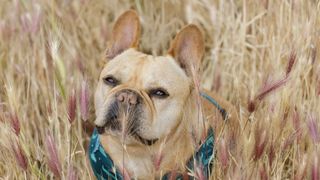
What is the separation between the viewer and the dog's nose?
283 centimetres

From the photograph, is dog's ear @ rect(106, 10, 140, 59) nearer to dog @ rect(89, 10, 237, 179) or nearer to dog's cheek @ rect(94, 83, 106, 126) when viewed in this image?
dog @ rect(89, 10, 237, 179)

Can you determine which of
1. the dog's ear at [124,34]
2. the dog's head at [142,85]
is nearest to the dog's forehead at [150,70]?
the dog's head at [142,85]

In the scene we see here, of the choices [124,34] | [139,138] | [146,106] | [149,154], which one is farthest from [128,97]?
[124,34]

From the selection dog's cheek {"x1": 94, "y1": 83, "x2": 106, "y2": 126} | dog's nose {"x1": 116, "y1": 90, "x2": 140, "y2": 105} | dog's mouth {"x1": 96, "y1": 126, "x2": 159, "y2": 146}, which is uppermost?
dog's nose {"x1": 116, "y1": 90, "x2": 140, "y2": 105}

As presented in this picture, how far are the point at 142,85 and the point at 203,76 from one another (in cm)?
151

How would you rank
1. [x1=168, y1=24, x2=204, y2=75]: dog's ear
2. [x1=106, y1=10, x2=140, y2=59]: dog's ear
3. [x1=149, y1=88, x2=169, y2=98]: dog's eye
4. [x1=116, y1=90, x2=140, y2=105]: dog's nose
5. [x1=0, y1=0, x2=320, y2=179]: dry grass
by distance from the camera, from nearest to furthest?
1. [x1=0, y1=0, x2=320, y2=179]: dry grass
2. [x1=116, y1=90, x2=140, y2=105]: dog's nose
3. [x1=149, y1=88, x2=169, y2=98]: dog's eye
4. [x1=168, y1=24, x2=204, y2=75]: dog's ear
5. [x1=106, y1=10, x2=140, y2=59]: dog's ear

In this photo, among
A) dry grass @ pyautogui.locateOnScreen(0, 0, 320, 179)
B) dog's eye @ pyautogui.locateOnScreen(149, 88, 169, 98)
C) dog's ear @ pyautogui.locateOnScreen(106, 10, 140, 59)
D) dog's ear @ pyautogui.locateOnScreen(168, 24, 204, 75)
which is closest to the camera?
dry grass @ pyautogui.locateOnScreen(0, 0, 320, 179)

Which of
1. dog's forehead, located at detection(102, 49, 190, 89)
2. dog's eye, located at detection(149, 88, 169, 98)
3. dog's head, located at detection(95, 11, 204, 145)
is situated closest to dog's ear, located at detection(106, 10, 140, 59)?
dog's head, located at detection(95, 11, 204, 145)

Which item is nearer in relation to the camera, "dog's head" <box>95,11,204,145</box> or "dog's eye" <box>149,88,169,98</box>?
"dog's head" <box>95,11,204,145</box>

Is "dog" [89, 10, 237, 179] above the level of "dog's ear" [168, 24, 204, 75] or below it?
below

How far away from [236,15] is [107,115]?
186 centimetres

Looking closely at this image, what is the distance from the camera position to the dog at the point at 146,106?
2877mm

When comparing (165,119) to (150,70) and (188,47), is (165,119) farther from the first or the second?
(188,47)

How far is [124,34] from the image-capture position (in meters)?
3.33
